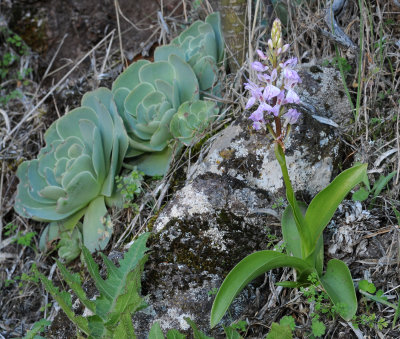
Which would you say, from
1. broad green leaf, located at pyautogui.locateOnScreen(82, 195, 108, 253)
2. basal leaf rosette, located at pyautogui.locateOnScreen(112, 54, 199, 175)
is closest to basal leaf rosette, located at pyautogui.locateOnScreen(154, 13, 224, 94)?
basal leaf rosette, located at pyautogui.locateOnScreen(112, 54, 199, 175)

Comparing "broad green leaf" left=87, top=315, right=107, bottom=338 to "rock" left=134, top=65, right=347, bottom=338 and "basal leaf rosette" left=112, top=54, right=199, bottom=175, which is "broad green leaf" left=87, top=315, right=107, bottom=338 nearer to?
"rock" left=134, top=65, right=347, bottom=338

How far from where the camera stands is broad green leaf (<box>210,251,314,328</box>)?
5.74ft

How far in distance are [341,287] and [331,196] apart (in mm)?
351

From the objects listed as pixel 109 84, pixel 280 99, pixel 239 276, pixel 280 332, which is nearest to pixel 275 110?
pixel 280 99

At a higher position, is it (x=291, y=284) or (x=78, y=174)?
(x=78, y=174)

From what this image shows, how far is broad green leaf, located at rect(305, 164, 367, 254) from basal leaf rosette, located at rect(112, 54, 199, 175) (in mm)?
1017

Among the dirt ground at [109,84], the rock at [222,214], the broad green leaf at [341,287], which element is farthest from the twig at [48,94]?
the broad green leaf at [341,287]

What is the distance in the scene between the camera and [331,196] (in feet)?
6.22

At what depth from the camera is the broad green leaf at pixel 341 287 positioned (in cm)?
186

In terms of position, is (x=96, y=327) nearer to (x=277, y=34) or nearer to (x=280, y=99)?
(x=280, y=99)

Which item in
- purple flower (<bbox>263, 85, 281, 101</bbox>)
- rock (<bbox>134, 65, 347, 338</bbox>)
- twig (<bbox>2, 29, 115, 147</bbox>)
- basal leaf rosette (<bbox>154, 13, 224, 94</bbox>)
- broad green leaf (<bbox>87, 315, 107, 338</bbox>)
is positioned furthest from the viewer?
twig (<bbox>2, 29, 115, 147</bbox>)

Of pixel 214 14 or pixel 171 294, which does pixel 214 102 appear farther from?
pixel 171 294

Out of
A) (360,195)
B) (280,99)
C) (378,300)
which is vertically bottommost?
(378,300)

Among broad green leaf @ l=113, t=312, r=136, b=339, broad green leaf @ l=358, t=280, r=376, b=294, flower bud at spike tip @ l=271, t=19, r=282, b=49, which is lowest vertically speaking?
broad green leaf @ l=358, t=280, r=376, b=294
